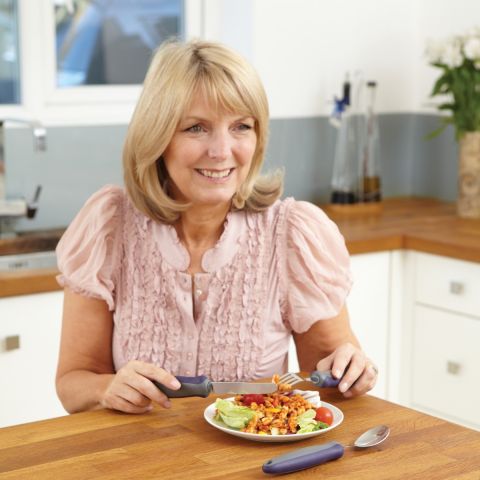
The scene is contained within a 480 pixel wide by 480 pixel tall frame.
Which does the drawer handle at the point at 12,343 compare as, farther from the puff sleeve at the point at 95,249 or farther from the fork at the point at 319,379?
the fork at the point at 319,379

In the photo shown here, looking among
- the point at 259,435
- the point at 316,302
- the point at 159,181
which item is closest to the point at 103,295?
the point at 159,181

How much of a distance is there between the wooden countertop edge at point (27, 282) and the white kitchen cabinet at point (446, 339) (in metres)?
1.12

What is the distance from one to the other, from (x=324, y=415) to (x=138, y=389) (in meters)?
0.30

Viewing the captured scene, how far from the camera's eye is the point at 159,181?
211 centimetres

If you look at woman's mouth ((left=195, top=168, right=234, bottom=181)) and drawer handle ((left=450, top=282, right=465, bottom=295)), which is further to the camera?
drawer handle ((left=450, top=282, right=465, bottom=295))

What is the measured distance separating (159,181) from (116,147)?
→ 127 centimetres

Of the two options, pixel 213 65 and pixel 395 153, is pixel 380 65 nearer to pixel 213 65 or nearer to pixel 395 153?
pixel 395 153

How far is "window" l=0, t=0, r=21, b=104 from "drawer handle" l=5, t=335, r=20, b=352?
911 millimetres

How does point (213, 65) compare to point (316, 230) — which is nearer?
point (213, 65)

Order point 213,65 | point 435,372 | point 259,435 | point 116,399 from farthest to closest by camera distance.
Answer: point 435,372
point 213,65
point 116,399
point 259,435

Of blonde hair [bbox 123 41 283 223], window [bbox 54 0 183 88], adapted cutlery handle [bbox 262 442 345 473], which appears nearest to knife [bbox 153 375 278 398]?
adapted cutlery handle [bbox 262 442 345 473]

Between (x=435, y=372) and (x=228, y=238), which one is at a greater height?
(x=228, y=238)

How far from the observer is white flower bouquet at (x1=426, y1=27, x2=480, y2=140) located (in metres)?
3.35

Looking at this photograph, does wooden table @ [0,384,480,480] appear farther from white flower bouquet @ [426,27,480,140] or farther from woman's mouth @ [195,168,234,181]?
white flower bouquet @ [426,27,480,140]
